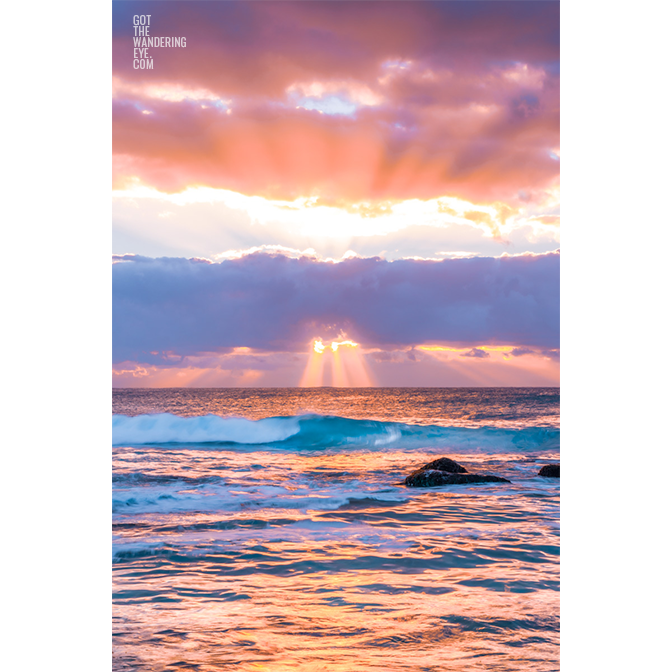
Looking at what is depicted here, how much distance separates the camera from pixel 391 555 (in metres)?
5.86

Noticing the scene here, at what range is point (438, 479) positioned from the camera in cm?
1011

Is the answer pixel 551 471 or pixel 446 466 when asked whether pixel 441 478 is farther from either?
pixel 551 471

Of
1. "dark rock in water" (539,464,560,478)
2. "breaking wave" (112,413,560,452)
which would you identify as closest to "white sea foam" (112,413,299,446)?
"breaking wave" (112,413,560,452)

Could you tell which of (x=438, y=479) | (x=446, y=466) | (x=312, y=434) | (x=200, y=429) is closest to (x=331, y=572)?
(x=438, y=479)

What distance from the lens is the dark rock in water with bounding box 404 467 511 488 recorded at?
10.0 metres

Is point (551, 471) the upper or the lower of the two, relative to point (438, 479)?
lower

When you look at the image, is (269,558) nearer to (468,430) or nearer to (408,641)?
(408,641)

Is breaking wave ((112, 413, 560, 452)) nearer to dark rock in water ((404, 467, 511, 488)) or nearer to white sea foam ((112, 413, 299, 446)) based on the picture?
white sea foam ((112, 413, 299, 446))

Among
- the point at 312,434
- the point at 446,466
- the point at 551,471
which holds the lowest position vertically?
the point at 312,434

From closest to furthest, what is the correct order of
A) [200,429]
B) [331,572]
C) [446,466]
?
[331,572] → [446,466] → [200,429]

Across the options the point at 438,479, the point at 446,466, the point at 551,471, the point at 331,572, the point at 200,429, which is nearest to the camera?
the point at 331,572

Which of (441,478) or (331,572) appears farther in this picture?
(441,478)
